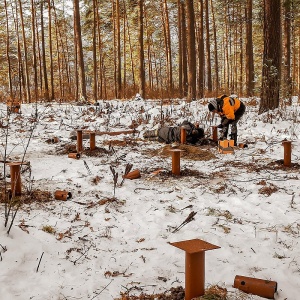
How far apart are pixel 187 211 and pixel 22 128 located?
24.0 ft

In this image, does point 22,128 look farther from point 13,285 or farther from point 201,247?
point 201,247

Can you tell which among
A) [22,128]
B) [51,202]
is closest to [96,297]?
[51,202]

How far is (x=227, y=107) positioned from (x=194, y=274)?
5.87 metres

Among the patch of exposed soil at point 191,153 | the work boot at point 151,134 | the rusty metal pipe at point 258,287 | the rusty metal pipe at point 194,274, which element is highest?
the work boot at point 151,134

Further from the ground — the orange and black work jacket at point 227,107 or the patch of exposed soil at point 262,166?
the orange and black work jacket at point 227,107

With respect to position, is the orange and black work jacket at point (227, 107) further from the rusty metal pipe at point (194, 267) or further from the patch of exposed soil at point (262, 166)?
the rusty metal pipe at point (194, 267)

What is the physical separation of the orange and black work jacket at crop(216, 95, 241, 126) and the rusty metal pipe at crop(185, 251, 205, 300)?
5.78m

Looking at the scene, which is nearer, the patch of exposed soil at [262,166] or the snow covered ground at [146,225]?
the snow covered ground at [146,225]

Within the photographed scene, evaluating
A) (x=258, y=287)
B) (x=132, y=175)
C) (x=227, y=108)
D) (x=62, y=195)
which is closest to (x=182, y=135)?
(x=227, y=108)

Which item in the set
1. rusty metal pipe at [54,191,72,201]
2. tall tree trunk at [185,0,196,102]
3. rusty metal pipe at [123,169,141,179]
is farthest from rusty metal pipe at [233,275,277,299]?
tall tree trunk at [185,0,196,102]

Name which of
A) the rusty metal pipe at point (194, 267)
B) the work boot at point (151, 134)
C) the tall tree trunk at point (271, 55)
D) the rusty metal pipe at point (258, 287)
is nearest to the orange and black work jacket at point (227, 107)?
the work boot at point (151, 134)

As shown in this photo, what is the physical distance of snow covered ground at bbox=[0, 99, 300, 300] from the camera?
2420mm

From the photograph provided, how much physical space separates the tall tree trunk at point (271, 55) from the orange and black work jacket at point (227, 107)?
2960 mm

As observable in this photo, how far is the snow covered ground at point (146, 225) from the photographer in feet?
7.94
